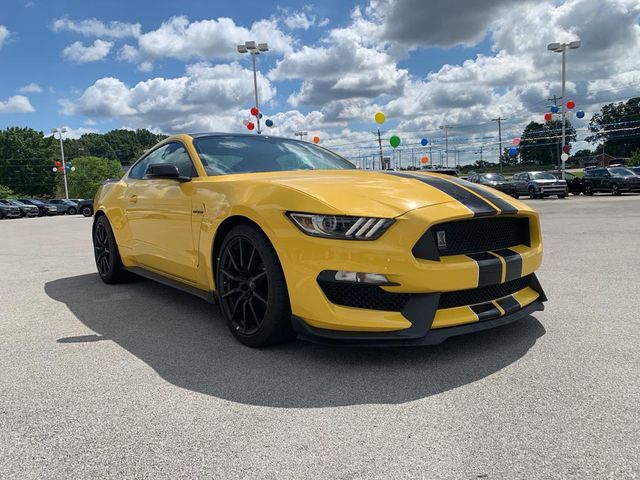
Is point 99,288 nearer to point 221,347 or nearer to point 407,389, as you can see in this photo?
point 221,347

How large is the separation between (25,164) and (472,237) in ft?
299

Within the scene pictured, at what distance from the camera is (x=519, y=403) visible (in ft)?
7.64

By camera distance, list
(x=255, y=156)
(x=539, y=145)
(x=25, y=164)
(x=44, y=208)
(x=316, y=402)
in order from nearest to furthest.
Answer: (x=316, y=402)
(x=255, y=156)
(x=44, y=208)
(x=25, y=164)
(x=539, y=145)

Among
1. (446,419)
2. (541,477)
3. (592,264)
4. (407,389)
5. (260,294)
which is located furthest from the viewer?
(592,264)

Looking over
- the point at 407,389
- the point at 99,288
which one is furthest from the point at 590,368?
the point at 99,288

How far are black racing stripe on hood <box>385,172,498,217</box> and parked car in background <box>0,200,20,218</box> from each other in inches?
1598

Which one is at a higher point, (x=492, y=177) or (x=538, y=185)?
(x=492, y=177)

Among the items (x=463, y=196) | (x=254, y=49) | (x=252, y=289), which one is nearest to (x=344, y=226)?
(x=252, y=289)

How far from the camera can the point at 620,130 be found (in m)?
92.1

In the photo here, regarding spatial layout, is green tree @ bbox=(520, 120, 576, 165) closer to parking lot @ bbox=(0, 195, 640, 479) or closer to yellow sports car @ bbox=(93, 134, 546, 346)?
yellow sports car @ bbox=(93, 134, 546, 346)

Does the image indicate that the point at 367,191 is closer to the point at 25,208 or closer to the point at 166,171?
the point at 166,171

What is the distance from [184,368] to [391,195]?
61.9 inches

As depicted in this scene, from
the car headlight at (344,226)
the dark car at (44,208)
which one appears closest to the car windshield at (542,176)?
the car headlight at (344,226)

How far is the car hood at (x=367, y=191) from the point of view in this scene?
108 inches
